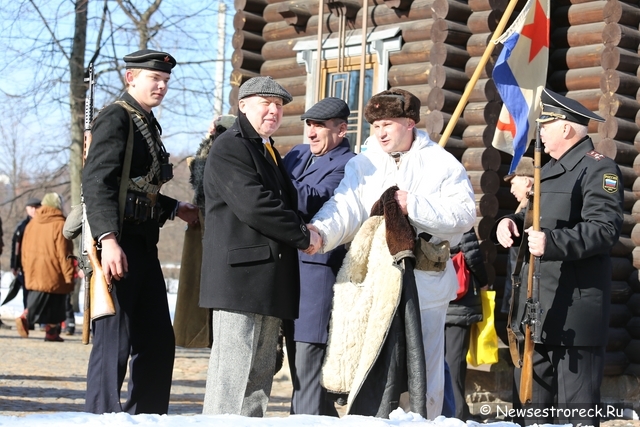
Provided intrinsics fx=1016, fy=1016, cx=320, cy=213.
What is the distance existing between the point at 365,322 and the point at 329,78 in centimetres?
642

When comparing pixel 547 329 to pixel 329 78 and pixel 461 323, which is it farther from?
pixel 329 78

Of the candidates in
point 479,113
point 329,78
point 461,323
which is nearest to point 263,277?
point 461,323

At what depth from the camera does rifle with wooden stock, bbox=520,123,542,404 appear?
543 cm

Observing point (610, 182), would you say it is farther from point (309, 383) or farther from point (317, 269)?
point (309, 383)

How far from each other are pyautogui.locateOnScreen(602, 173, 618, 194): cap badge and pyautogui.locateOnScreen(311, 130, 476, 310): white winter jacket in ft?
2.55

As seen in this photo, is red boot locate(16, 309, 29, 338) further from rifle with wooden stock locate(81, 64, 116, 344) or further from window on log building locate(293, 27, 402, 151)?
rifle with wooden stock locate(81, 64, 116, 344)

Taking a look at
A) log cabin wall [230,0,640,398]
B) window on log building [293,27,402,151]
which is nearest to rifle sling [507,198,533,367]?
log cabin wall [230,0,640,398]

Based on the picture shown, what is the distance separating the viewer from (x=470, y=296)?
7949mm

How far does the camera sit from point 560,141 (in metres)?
5.73

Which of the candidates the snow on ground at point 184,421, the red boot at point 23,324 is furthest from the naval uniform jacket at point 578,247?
the red boot at point 23,324

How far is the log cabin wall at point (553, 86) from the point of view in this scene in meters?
9.16

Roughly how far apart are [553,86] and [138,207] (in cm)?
571

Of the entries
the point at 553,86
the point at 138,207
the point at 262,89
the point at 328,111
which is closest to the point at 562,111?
the point at 328,111

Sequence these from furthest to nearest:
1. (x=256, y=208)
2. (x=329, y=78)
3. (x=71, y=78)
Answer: (x=71, y=78)
(x=329, y=78)
(x=256, y=208)
